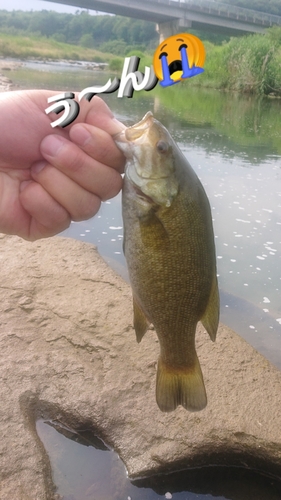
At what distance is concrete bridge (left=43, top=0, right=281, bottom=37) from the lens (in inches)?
1639

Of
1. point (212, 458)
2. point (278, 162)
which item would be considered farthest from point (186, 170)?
point (278, 162)

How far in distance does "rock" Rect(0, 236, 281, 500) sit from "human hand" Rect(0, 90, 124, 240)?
1.27 m

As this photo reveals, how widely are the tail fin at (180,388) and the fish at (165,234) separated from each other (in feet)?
0.68

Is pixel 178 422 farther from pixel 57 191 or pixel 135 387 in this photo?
pixel 57 191

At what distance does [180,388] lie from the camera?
1.94 m

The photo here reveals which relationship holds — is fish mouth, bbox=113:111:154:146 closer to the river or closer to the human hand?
the human hand

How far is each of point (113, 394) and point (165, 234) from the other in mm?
1551

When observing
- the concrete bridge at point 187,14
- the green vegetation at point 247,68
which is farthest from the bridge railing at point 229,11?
the green vegetation at point 247,68

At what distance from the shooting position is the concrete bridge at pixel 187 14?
1639 inches

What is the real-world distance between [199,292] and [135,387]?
1.36 meters

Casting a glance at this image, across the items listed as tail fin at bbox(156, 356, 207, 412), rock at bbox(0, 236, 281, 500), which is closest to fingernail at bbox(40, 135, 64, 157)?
tail fin at bbox(156, 356, 207, 412)

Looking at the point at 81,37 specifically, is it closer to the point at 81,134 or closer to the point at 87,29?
the point at 87,29

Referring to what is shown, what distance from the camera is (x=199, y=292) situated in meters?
1.74

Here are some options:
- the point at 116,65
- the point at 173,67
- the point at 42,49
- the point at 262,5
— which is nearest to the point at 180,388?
the point at 173,67
